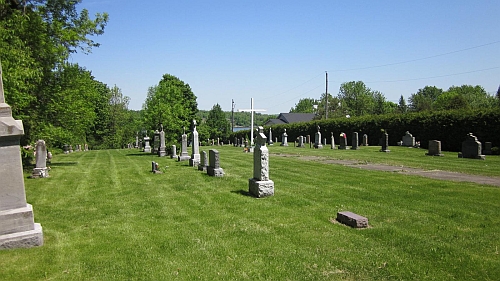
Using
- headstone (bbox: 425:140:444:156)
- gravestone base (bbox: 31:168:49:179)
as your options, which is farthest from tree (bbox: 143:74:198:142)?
headstone (bbox: 425:140:444:156)

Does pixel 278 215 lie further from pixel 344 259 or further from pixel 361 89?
pixel 361 89

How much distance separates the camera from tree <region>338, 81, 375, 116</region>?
86.3m

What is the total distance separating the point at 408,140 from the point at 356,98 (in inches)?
2451

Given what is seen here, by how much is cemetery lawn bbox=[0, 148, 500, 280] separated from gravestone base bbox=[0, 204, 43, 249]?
0.15 metres

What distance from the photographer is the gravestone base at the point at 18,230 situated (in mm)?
5550

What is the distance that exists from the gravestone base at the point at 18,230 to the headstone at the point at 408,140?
30.8 meters

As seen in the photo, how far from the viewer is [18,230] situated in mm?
5684

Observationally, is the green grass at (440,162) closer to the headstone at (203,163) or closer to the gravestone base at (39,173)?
the headstone at (203,163)

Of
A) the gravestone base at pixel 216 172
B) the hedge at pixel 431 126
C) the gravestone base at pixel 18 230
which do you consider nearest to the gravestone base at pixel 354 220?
the gravestone base at pixel 18 230

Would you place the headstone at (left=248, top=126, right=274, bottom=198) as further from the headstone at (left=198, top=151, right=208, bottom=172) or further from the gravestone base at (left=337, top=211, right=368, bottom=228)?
the headstone at (left=198, top=151, right=208, bottom=172)

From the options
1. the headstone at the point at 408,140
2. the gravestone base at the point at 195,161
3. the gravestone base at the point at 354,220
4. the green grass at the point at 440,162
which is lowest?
the gravestone base at the point at 354,220

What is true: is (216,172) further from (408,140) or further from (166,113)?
(408,140)

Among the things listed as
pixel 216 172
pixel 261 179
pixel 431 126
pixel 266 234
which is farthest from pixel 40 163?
pixel 431 126

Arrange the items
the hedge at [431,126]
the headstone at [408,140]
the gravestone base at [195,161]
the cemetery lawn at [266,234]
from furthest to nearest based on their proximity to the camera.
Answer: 1. the headstone at [408,140]
2. the hedge at [431,126]
3. the gravestone base at [195,161]
4. the cemetery lawn at [266,234]
